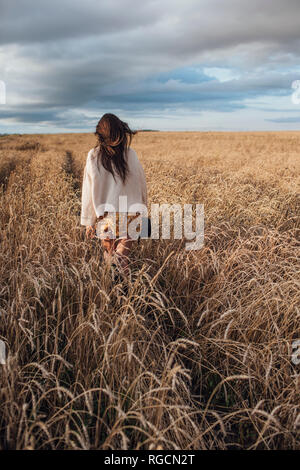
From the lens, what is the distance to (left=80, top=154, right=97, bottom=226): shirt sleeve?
3.38m

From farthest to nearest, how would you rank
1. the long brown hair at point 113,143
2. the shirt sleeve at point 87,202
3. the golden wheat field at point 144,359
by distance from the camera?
the shirt sleeve at point 87,202 < the long brown hair at point 113,143 < the golden wheat field at point 144,359

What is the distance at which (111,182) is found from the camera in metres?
3.29

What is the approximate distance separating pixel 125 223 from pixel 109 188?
1.29 ft

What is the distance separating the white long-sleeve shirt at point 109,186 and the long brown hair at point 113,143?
5 cm

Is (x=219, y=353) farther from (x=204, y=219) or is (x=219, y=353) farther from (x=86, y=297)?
(x=204, y=219)

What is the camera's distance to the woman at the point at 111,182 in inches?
122

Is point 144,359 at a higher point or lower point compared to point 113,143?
lower

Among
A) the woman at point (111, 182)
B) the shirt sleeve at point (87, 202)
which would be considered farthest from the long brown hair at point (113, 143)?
the shirt sleeve at point (87, 202)

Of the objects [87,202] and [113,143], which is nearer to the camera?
[113,143]

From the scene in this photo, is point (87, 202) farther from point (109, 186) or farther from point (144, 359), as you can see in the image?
point (144, 359)

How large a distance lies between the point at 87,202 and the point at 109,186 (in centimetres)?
32

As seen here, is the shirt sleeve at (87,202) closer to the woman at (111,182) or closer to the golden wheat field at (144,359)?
the woman at (111,182)

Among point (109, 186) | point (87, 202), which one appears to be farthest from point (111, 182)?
point (87, 202)
